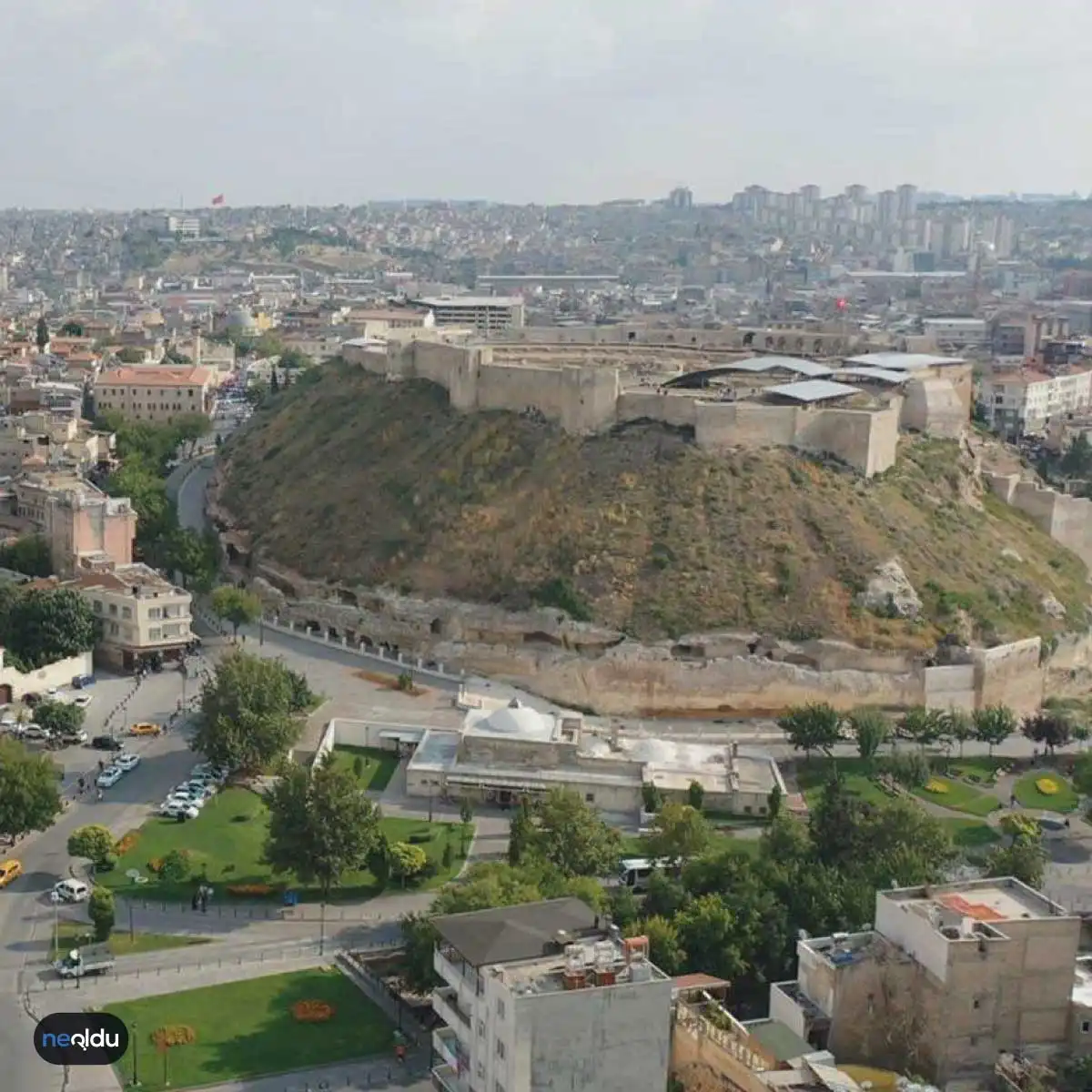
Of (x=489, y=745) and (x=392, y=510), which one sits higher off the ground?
(x=392, y=510)

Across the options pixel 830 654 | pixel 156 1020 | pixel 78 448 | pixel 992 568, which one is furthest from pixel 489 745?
pixel 78 448

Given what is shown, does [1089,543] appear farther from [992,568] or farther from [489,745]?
[489,745]

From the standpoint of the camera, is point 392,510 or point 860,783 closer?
point 860,783

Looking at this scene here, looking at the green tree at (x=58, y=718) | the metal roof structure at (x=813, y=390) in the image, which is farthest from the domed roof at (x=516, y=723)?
the metal roof structure at (x=813, y=390)

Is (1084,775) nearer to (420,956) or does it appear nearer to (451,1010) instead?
(420,956)

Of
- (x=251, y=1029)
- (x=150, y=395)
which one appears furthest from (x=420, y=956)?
(x=150, y=395)

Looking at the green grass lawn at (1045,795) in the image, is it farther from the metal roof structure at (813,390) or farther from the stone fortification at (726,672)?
the metal roof structure at (813,390)
